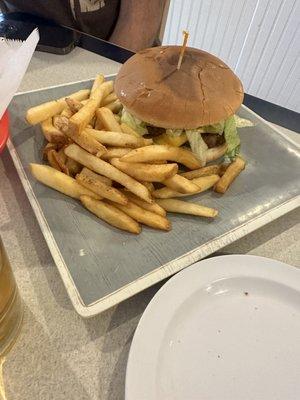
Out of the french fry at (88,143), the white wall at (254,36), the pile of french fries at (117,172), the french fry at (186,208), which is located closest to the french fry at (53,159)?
the pile of french fries at (117,172)

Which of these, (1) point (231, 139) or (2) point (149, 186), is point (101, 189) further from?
(1) point (231, 139)

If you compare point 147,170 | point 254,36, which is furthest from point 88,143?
point 254,36

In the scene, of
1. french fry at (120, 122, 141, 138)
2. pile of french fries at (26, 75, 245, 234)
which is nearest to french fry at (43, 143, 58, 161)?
pile of french fries at (26, 75, 245, 234)

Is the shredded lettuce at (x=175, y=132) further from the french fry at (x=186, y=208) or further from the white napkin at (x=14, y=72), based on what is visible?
the white napkin at (x=14, y=72)

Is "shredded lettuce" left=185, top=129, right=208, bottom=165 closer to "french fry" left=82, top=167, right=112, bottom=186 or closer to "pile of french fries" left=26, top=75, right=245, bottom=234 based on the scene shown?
"pile of french fries" left=26, top=75, right=245, bottom=234

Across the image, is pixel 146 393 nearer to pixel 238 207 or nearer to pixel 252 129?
pixel 238 207

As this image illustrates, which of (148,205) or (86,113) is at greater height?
(86,113)

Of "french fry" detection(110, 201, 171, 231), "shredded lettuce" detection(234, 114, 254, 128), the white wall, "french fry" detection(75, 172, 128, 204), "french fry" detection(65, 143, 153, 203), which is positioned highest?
"french fry" detection(65, 143, 153, 203)
